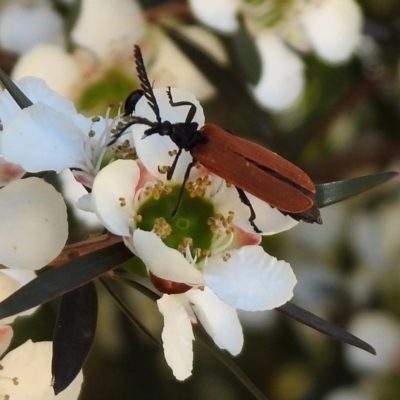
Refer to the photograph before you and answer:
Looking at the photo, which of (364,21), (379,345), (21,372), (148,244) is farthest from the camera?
(379,345)

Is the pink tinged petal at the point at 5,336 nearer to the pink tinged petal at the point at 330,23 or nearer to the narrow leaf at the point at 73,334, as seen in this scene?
the narrow leaf at the point at 73,334

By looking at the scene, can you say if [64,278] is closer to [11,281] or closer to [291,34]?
[11,281]

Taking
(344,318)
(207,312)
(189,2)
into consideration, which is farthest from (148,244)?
(344,318)

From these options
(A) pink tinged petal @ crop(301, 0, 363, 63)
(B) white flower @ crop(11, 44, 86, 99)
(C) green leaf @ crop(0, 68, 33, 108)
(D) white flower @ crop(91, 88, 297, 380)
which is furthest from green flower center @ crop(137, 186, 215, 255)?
(A) pink tinged petal @ crop(301, 0, 363, 63)

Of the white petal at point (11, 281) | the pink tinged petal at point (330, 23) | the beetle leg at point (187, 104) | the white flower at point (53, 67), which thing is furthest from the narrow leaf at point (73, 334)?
the pink tinged petal at point (330, 23)

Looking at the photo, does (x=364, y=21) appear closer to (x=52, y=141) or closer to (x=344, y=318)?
(x=344, y=318)
